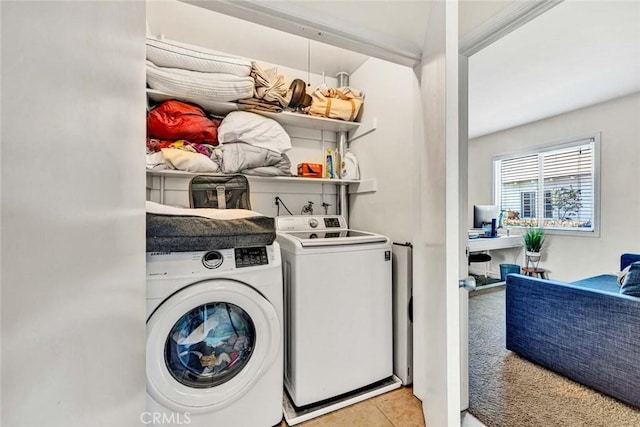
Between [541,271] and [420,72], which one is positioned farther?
[541,271]

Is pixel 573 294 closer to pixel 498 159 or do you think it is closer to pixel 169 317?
pixel 169 317

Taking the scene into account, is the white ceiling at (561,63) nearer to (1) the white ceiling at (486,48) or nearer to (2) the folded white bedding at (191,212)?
(1) the white ceiling at (486,48)

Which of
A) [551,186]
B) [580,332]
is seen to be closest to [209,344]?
[580,332]

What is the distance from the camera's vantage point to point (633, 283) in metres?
1.56

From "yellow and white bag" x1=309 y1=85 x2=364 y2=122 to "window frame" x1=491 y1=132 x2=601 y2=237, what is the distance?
3.44 m

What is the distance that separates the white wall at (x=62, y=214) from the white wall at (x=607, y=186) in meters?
4.75

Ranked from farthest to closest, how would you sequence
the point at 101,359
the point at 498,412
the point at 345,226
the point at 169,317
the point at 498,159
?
the point at 498,159
the point at 345,226
the point at 498,412
the point at 169,317
the point at 101,359

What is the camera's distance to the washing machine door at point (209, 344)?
1110mm

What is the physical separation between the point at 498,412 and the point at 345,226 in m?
1.50

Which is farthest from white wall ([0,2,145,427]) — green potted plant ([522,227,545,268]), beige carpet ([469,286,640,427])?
green potted plant ([522,227,545,268])

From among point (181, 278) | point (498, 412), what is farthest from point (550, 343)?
point (181, 278)

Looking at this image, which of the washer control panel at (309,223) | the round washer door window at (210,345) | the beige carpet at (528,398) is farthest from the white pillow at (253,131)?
the beige carpet at (528,398)

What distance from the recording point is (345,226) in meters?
2.28

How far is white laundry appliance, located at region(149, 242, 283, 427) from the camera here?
112 cm
